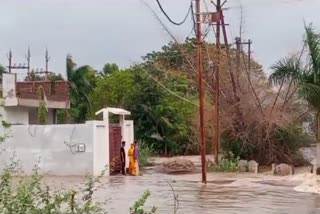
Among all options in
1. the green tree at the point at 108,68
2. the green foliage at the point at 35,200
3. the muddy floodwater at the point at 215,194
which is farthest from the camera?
the green tree at the point at 108,68

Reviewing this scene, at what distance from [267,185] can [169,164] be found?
10102 millimetres

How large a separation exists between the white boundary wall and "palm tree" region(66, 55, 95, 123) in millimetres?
20225

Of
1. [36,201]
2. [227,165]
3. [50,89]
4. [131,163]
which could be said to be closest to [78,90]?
[50,89]

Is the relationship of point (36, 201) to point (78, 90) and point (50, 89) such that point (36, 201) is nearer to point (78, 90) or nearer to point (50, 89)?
point (50, 89)

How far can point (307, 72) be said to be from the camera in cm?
2864

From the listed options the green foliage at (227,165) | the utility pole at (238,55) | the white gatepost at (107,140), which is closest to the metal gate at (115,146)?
the white gatepost at (107,140)

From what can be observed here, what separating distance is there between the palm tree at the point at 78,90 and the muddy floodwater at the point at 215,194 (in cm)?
2263

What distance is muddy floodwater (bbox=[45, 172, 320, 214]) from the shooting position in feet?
58.3

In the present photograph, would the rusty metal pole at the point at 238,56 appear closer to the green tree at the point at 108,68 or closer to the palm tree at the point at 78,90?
the palm tree at the point at 78,90

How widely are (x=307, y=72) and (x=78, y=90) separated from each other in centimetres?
2734

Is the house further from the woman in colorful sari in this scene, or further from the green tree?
the green tree

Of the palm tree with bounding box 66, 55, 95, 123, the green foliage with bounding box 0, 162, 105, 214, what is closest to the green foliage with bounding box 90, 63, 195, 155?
the palm tree with bounding box 66, 55, 95, 123

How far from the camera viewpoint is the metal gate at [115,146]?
3049cm

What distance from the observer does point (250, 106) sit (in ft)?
113
